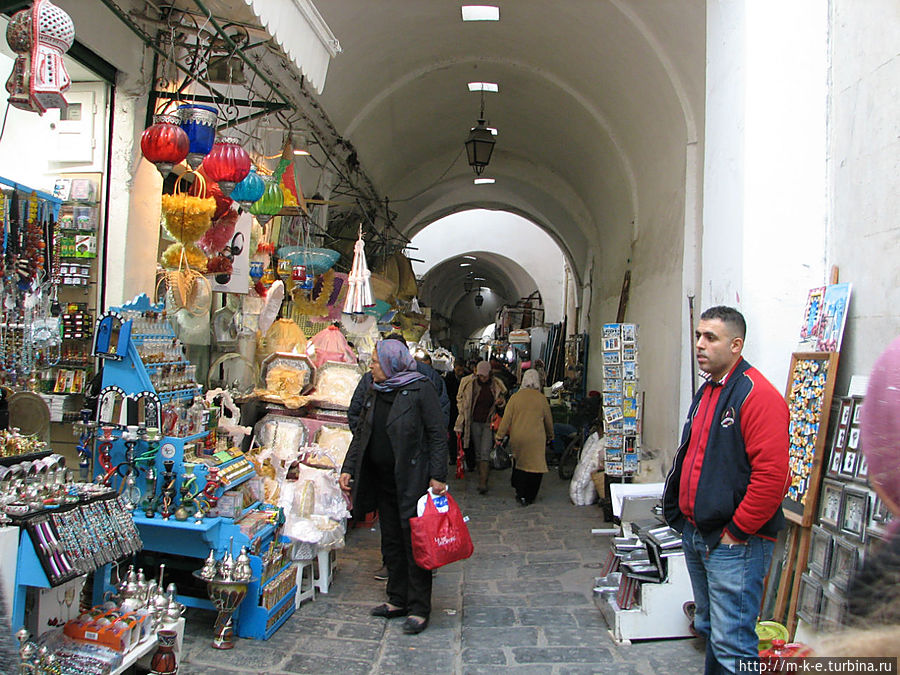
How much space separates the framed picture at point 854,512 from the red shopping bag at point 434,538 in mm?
1951

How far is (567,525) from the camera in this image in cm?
702

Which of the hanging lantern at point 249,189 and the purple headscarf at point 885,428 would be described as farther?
the hanging lantern at point 249,189

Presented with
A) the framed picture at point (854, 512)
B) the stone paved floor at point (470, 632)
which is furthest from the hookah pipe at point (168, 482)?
the framed picture at point (854, 512)

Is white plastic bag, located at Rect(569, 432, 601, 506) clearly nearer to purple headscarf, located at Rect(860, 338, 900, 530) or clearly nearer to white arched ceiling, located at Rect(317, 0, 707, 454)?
white arched ceiling, located at Rect(317, 0, 707, 454)

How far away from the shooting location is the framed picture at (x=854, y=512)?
2985 millimetres

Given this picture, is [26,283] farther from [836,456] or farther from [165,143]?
[836,456]

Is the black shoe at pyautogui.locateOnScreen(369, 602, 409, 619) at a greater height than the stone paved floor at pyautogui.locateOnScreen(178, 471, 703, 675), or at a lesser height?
greater

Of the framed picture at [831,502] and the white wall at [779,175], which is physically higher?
the white wall at [779,175]

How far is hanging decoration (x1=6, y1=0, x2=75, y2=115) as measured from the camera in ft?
8.50

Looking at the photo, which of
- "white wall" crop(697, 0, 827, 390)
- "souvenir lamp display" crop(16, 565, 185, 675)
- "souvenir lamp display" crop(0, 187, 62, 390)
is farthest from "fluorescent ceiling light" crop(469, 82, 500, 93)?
"souvenir lamp display" crop(16, 565, 185, 675)

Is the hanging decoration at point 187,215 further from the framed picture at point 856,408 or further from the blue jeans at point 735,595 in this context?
the framed picture at point 856,408

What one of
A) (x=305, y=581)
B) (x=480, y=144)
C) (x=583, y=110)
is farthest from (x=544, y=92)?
(x=305, y=581)

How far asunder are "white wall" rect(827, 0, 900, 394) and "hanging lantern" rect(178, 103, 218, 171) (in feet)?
11.3

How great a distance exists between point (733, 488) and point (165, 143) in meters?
3.16
